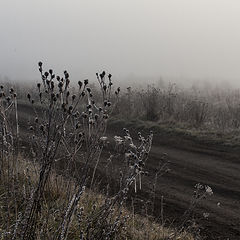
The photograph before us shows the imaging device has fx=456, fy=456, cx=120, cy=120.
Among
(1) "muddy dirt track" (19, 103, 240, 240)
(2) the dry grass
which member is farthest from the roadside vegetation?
(1) "muddy dirt track" (19, 103, 240, 240)

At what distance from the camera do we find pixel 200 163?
30.3 feet

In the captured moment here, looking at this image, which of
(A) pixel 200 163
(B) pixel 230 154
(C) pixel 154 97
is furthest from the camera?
(C) pixel 154 97

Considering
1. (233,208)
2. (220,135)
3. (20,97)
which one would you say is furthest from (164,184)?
(20,97)

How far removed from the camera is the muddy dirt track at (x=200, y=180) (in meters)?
6.08

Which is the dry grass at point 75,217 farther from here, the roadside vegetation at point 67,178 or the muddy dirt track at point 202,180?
the muddy dirt track at point 202,180

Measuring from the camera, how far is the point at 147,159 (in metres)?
9.38

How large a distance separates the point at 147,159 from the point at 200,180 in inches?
65.3

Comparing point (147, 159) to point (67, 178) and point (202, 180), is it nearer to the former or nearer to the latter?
point (202, 180)

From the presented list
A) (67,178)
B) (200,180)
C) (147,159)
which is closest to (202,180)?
(200,180)

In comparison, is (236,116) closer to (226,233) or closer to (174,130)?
(174,130)

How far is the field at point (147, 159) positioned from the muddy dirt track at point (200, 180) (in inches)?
0.5

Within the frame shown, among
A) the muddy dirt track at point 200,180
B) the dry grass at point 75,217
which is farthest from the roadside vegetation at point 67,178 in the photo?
the muddy dirt track at point 200,180

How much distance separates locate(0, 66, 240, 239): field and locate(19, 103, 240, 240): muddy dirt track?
0.01 m

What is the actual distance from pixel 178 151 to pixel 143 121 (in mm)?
3288
